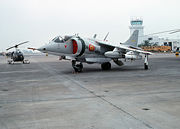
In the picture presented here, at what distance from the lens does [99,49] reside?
17953 mm

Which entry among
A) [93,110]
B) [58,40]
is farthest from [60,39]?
[93,110]

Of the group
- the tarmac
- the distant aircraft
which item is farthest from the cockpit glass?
the tarmac

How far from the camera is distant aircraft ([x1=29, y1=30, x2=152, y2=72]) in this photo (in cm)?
1609

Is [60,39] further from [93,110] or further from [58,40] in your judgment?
[93,110]

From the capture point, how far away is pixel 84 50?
16.8 metres

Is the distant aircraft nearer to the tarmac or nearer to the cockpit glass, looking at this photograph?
the cockpit glass

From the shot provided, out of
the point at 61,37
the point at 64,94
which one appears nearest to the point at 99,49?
the point at 61,37

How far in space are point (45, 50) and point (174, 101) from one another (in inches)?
427

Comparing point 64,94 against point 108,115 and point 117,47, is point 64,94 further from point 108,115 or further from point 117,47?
Result: point 117,47

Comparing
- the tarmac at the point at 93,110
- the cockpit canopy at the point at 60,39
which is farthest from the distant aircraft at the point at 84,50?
the tarmac at the point at 93,110

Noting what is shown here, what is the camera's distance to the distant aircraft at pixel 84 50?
52.8 feet

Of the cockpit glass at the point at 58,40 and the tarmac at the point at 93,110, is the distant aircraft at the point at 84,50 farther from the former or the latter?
the tarmac at the point at 93,110

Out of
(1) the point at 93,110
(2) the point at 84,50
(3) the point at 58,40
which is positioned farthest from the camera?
(2) the point at 84,50

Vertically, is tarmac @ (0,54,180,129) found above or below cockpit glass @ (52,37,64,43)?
below
